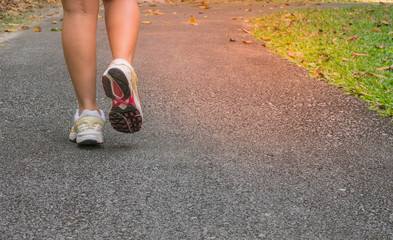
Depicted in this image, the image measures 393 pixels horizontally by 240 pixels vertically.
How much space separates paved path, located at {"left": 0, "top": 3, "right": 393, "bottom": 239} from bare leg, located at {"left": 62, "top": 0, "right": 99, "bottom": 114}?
33 centimetres

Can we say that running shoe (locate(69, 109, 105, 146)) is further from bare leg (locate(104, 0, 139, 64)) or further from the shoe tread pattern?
bare leg (locate(104, 0, 139, 64))

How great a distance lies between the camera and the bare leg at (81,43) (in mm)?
2334

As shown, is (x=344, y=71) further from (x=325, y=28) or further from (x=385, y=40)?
(x=325, y=28)

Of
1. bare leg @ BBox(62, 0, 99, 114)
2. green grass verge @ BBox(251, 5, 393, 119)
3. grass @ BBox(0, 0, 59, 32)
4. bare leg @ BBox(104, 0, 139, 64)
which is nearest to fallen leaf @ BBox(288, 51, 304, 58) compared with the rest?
green grass verge @ BBox(251, 5, 393, 119)

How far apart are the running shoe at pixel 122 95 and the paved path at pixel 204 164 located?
0.63ft

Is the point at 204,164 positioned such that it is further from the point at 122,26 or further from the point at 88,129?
the point at 122,26

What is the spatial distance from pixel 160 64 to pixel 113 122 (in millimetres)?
2448

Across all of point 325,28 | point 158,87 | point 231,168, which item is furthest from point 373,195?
point 325,28

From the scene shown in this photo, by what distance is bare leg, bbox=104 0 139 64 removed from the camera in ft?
7.79

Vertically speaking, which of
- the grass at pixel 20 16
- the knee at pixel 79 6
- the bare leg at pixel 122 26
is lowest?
the grass at pixel 20 16

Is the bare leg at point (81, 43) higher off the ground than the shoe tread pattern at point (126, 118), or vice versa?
the bare leg at point (81, 43)

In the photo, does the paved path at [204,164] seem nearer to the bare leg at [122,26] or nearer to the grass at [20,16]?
the bare leg at [122,26]

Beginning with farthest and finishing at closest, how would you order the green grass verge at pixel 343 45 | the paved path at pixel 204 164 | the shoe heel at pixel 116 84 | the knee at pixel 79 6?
the green grass verge at pixel 343 45 → the knee at pixel 79 6 → the shoe heel at pixel 116 84 → the paved path at pixel 204 164

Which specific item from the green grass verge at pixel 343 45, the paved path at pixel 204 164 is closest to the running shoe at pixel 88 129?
the paved path at pixel 204 164
